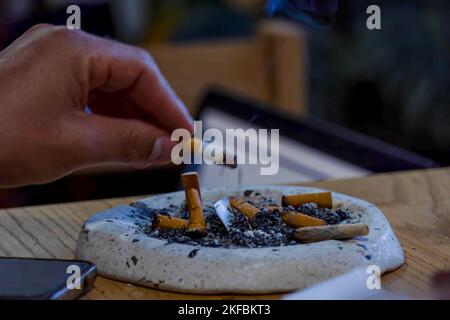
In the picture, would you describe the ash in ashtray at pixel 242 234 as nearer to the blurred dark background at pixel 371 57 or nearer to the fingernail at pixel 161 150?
the fingernail at pixel 161 150

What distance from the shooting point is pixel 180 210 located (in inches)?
36.3

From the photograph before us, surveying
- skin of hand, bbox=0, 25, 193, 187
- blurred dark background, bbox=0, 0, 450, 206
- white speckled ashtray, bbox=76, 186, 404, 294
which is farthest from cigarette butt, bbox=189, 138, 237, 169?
blurred dark background, bbox=0, 0, 450, 206

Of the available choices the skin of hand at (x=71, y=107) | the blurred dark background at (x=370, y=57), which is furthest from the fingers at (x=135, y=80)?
the blurred dark background at (x=370, y=57)

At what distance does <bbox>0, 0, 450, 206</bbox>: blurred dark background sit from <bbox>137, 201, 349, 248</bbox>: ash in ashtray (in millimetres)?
2057

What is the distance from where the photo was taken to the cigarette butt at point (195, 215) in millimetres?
818

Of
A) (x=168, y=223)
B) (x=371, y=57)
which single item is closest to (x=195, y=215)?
(x=168, y=223)

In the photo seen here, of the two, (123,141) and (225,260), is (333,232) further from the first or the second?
A: (123,141)

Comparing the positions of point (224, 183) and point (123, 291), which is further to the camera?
point (224, 183)

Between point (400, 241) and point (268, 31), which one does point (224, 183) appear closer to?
point (400, 241)

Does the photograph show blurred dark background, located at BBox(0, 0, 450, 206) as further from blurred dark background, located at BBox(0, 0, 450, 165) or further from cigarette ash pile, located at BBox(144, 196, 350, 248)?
cigarette ash pile, located at BBox(144, 196, 350, 248)

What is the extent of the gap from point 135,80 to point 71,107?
0.24 ft

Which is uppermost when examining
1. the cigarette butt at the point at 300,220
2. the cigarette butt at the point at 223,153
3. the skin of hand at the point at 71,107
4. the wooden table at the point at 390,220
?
the skin of hand at the point at 71,107
